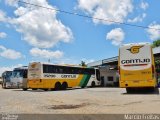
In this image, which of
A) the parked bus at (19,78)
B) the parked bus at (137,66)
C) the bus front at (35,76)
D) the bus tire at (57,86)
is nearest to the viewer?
the parked bus at (137,66)

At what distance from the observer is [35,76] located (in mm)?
31250

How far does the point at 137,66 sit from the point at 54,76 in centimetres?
1142

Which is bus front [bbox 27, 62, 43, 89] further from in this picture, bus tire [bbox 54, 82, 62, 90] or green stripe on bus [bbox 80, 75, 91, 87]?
green stripe on bus [bbox 80, 75, 91, 87]

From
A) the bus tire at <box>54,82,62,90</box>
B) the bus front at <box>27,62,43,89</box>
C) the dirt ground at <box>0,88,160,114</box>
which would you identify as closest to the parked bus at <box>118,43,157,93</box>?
the dirt ground at <box>0,88,160,114</box>

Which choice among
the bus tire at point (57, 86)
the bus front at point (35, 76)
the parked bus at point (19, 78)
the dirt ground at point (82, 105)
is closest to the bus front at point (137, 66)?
→ the dirt ground at point (82, 105)

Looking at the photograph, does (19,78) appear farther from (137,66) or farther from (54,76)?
(137,66)

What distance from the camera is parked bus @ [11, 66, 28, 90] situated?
3626 centimetres

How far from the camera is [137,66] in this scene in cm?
2278

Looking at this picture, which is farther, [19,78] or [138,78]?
[19,78]

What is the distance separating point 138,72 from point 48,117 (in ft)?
41.2

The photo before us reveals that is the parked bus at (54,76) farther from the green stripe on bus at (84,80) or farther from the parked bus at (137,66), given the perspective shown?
the parked bus at (137,66)

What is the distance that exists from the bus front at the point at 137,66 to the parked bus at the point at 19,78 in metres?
15.6

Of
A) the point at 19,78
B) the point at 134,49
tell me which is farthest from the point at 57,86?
the point at 134,49

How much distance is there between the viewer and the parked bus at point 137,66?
22500 millimetres
